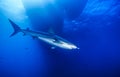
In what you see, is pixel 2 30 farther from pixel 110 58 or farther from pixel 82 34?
pixel 110 58

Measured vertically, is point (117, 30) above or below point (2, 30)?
above

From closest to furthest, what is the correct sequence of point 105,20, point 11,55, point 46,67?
point 105,20 < point 46,67 < point 11,55

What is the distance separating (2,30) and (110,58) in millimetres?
21334

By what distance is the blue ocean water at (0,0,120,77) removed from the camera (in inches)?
595

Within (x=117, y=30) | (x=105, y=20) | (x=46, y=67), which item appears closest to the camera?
(x=105, y=20)

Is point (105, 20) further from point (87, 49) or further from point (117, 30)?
point (87, 49)

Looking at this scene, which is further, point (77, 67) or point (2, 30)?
point (77, 67)

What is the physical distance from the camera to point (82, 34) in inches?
1109

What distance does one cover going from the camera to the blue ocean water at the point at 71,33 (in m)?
15.1

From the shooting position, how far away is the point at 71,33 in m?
27.0

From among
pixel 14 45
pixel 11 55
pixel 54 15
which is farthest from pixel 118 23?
pixel 11 55

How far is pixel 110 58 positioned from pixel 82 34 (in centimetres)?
937

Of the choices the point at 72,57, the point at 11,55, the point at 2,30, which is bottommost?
the point at 2,30

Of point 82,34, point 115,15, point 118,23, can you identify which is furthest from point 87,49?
point 115,15
